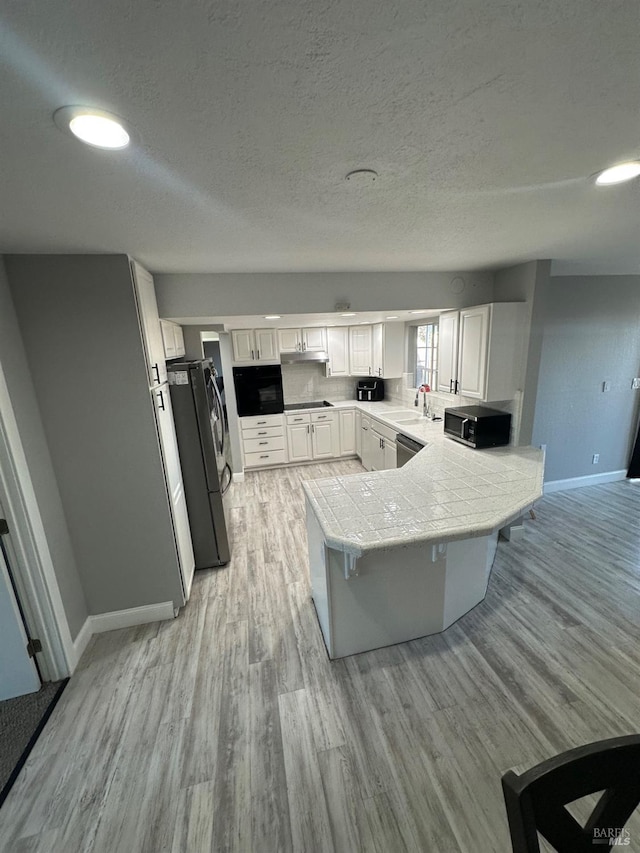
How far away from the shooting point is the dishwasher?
3.41m

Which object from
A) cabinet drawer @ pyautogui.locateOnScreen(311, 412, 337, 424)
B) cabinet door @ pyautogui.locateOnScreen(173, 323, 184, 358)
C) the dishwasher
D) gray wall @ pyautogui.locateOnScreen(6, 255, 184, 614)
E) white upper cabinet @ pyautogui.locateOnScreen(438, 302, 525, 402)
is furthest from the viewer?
cabinet drawer @ pyautogui.locateOnScreen(311, 412, 337, 424)

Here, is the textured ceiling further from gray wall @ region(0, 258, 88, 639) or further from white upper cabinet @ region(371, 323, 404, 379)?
white upper cabinet @ region(371, 323, 404, 379)

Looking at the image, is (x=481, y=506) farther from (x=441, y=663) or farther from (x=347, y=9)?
(x=347, y=9)

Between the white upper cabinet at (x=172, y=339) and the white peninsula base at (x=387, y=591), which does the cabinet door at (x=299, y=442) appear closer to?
the white upper cabinet at (x=172, y=339)

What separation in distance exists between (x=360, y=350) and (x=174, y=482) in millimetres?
3521

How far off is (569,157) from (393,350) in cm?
375

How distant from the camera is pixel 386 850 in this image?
124cm

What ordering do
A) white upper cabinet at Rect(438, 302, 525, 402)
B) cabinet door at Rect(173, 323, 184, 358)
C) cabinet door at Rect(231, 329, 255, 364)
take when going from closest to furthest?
white upper cabinet at Rect(438, 302, 525, 402) → cabinet door at Rect(173, 323, 184, 358) → cabinet door at Rect(231, 329, 255, 364)

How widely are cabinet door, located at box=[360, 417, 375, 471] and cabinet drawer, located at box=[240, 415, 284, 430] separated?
1.23 m

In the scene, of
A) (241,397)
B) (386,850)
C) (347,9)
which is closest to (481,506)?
(386,850)

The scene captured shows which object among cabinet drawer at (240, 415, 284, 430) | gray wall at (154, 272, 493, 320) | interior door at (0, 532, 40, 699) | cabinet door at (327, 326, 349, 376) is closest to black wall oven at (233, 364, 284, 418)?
cabinet drawer at (240, 415, 284, 430)

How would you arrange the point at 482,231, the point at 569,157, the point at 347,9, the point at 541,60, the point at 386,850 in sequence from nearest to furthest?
the point at 347,9 < the point at 541,60 < the point at 569,157 < the point at 386,850 < the point at 482,231

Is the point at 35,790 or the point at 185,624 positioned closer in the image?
the point at 35,790

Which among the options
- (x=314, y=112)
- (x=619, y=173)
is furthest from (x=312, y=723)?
(x=619, y=173)
